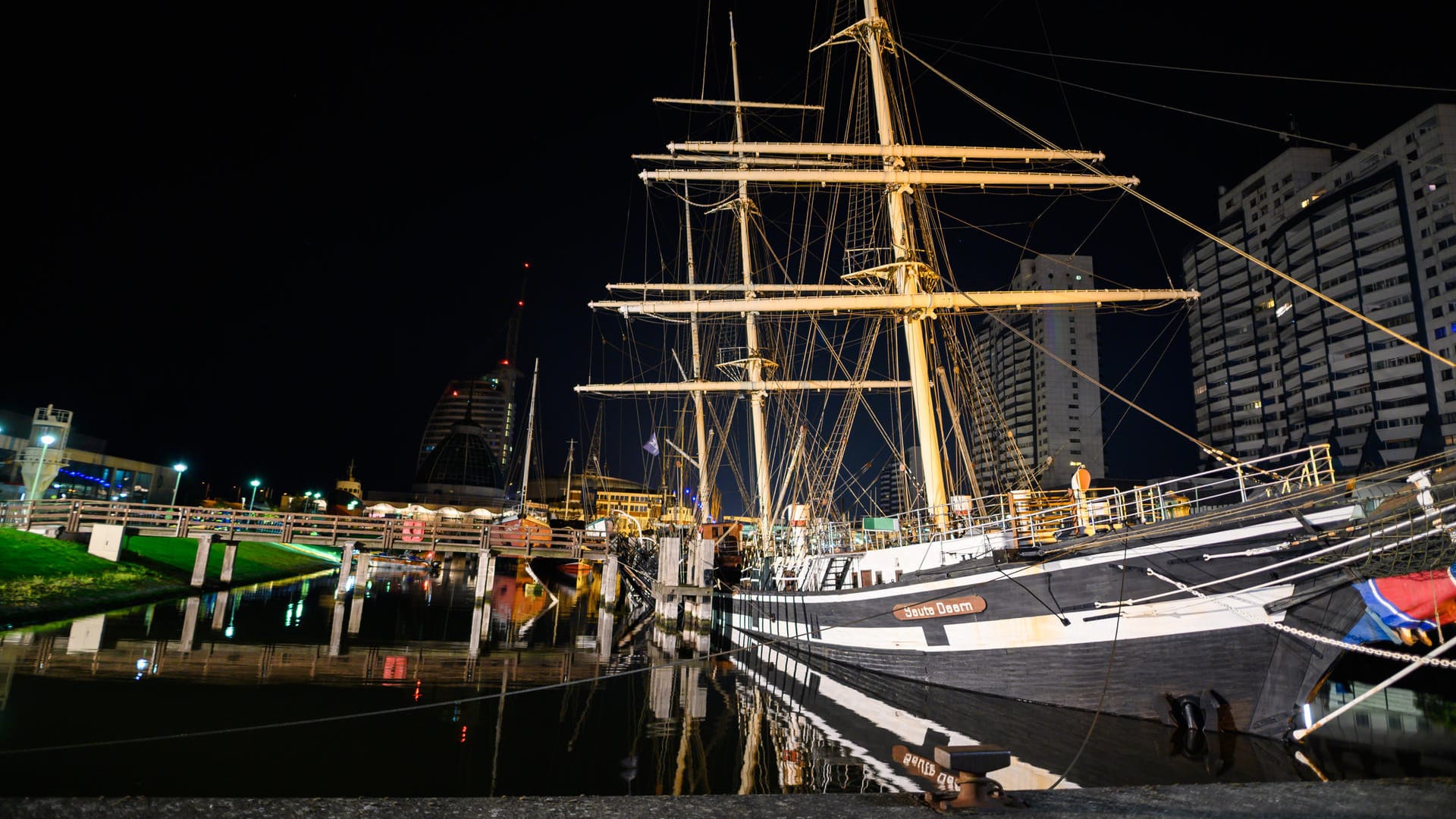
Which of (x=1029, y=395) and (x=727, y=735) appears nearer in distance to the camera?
(x=727, y=735)

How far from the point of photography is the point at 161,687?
36.8 feet

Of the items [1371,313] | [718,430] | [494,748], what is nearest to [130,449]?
[718,430]

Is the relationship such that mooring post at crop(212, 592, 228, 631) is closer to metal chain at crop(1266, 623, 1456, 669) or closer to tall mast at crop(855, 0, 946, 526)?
tall mast at crop(855, 0, 946, 526)

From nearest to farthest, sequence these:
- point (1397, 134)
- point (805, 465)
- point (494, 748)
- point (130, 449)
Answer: point (494, 748) < point (805, 465) < point (1397, 134) < point (130, 449)

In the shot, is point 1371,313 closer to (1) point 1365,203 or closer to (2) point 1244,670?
(1) point 1365,203

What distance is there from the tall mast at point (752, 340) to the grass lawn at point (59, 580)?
75.7ft

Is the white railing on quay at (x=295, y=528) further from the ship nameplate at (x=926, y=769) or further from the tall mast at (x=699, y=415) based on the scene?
the ship nameplate at (x=926, y=769)

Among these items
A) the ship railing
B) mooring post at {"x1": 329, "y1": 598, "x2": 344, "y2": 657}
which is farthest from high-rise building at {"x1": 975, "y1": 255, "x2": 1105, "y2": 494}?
mooring post at {"x1": 329, "y1": 598, "x2": 344, "y2": 657}

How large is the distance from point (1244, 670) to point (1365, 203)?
85.3 meters

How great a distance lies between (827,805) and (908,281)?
17143 millimetres

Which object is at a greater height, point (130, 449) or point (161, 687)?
point (130, 449)

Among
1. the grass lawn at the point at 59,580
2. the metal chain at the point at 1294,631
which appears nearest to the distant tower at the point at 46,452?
the grass lawn at the point at 59,580

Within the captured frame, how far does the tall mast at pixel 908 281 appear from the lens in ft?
55.0

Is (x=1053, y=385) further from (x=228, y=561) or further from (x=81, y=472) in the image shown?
(x=81, y=472)
